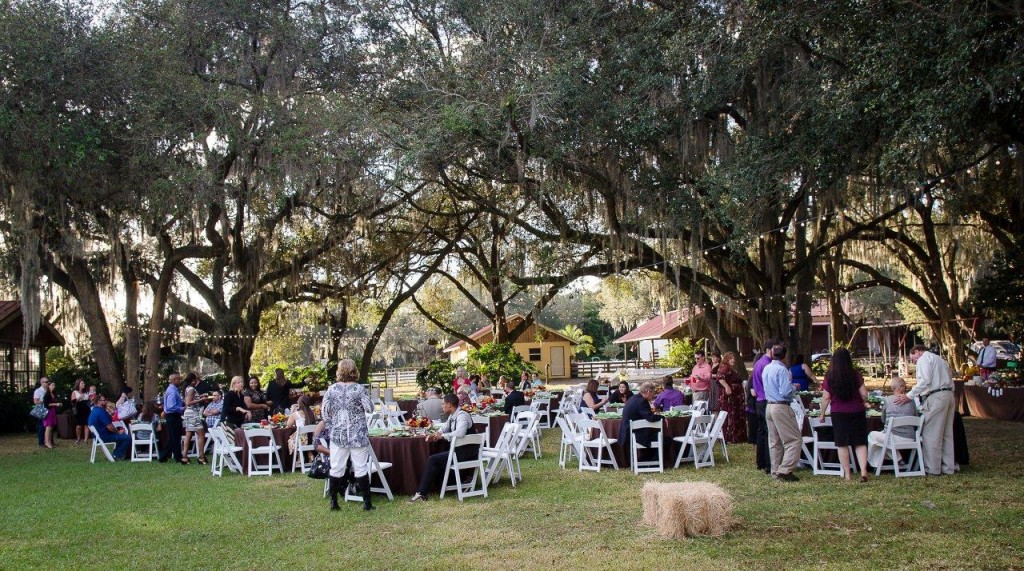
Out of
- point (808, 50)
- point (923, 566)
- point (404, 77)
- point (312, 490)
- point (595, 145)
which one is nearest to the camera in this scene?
point (923, 566)

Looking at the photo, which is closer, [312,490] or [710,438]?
[312,490]

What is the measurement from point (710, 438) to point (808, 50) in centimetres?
571

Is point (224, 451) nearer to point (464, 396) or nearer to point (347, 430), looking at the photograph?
point (347, 430)

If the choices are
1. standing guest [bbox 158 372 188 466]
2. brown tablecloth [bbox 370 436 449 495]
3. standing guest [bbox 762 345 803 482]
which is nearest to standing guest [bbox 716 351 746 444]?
standing guest [bbox 762 345 803 482]

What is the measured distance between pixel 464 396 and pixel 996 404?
9359 mm

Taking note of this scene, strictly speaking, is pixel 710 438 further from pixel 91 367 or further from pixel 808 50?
pixel 91 367

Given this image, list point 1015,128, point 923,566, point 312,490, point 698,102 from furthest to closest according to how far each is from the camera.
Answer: point 698,102
point 1015,128
point 312,490
point 923,566

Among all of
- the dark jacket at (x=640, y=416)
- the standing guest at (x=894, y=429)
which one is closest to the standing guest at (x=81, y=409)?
the dark jacket at (x=640, y=416)

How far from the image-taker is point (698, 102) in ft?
41.6

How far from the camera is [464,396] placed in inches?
486

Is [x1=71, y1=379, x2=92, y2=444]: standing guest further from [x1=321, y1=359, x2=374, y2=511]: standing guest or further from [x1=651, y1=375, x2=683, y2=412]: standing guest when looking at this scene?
[x1=651, y1=375, x2=683, y2=412]: standing guest

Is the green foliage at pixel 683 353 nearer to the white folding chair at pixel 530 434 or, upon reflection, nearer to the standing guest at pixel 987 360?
the standing guest at pixel 987 360

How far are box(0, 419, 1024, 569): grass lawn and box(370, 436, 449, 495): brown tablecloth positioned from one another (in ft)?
1.29

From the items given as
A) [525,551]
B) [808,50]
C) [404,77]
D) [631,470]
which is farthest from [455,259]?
[525,551]
